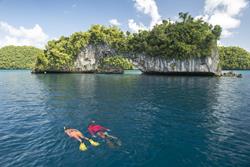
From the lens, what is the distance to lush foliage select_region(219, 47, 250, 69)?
604 ft

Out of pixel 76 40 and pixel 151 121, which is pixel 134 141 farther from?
pixel 76 40

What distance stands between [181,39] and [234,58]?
12612cm

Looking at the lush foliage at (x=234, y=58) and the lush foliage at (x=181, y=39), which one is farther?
the lush foliage at (x=234, y=58)

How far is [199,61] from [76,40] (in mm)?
65206

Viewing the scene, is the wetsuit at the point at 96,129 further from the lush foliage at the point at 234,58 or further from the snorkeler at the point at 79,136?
the lush foliage at the point at 234,58

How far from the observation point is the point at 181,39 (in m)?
84.8

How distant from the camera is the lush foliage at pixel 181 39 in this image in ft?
269

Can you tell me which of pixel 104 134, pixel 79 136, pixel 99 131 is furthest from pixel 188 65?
pixel 79 136

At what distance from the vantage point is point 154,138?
15141 mm

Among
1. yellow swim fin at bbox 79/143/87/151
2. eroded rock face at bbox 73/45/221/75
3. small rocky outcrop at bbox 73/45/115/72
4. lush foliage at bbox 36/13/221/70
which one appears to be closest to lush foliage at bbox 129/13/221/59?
lush foliage at bbox 36/13/221/70

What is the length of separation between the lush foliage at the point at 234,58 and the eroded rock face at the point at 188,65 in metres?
111

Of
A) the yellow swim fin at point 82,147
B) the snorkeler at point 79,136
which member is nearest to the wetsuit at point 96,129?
the snorkeler at point 79,136

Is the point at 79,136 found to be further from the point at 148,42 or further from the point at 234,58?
the point at 234,58

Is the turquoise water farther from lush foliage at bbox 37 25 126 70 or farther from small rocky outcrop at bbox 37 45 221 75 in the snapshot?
lush foliage at bbox 37 25 126 70
